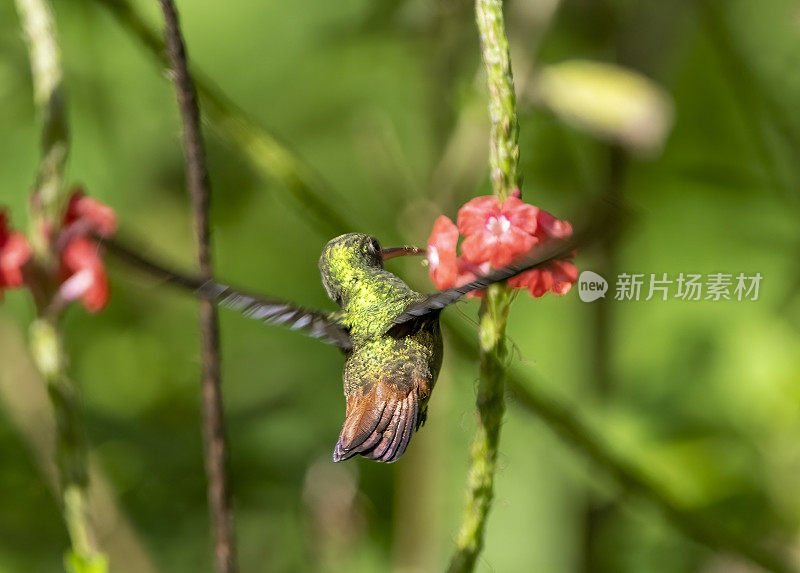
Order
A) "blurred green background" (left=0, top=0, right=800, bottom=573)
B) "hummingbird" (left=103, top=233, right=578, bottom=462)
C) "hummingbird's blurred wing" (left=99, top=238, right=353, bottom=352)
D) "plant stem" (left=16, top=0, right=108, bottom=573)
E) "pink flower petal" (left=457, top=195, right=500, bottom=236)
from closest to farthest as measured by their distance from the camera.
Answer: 1. "hummingbird's blurred wing" (left=99, top=238, right=353, bottom=352)
2. "hummingbird" (left=103, top=233, right=578, bottom=462)
3. "pink flower petal" (left=457, top=195, right=500, bottom=236)
4. "plant stem" (left=16, top=0, right=108, bottom=573)
5. "blurred green background" (left=0, top=0, right=800, bottom=573)

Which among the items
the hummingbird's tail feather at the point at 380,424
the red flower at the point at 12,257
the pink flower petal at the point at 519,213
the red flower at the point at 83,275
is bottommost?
the red flower at the point at 83,275

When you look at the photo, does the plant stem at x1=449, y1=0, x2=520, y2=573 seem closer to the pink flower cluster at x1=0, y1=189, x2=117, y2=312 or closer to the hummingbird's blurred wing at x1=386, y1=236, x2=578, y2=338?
the hummingbird's blurred wing at x1=386, y1=236, x2=578, y2=338

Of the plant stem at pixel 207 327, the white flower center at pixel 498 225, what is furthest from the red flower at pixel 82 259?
the white flower center at pixel 498 225

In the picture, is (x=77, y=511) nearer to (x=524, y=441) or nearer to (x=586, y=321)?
(x=586, y=321)

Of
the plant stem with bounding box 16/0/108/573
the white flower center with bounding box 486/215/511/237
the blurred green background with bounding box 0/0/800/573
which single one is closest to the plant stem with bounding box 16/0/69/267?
the plant stem with bounding box 16/0/108/573

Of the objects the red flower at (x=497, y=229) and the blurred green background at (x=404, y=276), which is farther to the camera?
the blurred green background at (x=404, y=276)

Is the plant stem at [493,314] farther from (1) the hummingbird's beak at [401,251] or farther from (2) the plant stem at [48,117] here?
(2) the plant stem at [48,117]

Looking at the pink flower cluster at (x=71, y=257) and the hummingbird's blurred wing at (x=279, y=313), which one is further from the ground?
the hummingbird's blurred wing at (x=279, y=313)

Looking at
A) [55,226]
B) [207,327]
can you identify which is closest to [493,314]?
[207,327]
